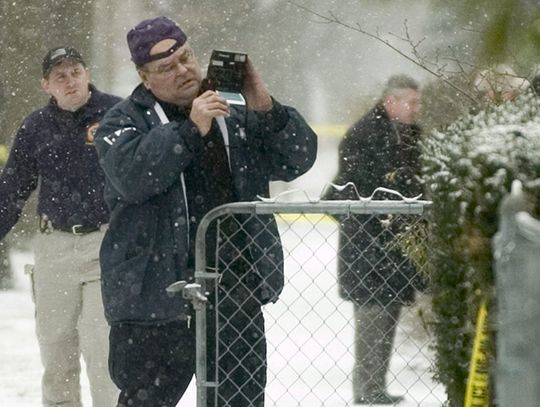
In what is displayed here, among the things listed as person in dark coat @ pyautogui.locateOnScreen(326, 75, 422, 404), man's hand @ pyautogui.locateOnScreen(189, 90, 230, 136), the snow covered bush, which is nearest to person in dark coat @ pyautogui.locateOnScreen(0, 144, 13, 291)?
person in dark coat @ pyautogui.locateOnScreen(326, 75, 422, 404)

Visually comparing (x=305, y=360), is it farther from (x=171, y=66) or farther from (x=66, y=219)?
(x=171, y=66)

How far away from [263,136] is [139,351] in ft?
2.94

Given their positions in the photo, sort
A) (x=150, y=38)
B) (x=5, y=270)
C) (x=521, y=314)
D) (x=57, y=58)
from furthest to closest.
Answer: (x=5, y=270) → (x=57, y=58) → (x=150, y=38) → (x=521, y=314)

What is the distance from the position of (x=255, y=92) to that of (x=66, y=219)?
1.62 metres

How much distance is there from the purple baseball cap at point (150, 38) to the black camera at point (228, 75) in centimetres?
17

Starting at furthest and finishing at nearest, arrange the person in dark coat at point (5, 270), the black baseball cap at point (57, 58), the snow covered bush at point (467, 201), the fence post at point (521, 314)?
the person in dark coat at point (5, 270) < the black baseball cap at point (57, 58) < the snow covered bush at point (467, 201) < the fence post at point (521, 314)

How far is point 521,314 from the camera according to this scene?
9.09ft

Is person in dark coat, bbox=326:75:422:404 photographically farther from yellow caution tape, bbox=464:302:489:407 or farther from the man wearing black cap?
yellow caution tape, bbox=464:302:489:407

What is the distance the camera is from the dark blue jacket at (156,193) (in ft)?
17.5

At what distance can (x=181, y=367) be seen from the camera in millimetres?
5535

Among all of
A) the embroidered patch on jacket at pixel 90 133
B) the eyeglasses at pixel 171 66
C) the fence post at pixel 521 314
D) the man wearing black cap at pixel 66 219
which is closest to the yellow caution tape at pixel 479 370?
the fence post at pixel 521 314

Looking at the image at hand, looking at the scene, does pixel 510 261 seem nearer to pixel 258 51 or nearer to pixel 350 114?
pixel 258 51

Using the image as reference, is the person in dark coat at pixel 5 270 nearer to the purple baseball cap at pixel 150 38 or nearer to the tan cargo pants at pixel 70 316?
the tan cargo pants at pixel 70 316

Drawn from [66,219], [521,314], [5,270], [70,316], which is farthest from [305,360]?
[521,314]
